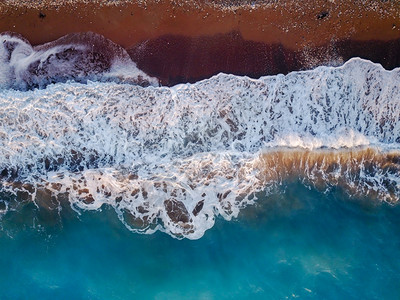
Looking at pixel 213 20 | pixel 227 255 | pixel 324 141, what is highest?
pixel 213 20

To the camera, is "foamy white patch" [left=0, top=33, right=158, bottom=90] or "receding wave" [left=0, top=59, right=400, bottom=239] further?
"foamy white patch" [left=0, top=33, right=158, bottom=90]

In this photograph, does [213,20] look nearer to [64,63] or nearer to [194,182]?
[64,63]

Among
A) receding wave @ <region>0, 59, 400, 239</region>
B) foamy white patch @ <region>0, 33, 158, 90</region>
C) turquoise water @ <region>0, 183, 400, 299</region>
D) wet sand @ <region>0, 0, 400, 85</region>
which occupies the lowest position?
turquoise water @ <region>0, 183, 400, 299</region>

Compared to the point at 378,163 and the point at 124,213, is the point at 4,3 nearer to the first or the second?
the point at 124,213

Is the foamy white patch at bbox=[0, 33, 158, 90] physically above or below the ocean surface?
above

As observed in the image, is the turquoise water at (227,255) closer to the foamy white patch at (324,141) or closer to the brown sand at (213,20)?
the foamy white patch at (324,141)

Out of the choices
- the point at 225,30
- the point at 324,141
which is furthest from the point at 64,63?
the point at 324,141

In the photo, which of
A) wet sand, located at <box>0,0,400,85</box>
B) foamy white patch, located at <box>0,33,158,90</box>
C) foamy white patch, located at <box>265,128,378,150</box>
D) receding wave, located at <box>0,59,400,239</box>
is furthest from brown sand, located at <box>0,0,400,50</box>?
foamy white patch, located at <box>265,128,378,150</box>

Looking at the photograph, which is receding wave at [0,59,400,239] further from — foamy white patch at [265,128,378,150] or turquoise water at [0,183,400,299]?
turquoise water at [0,183,400,299]
